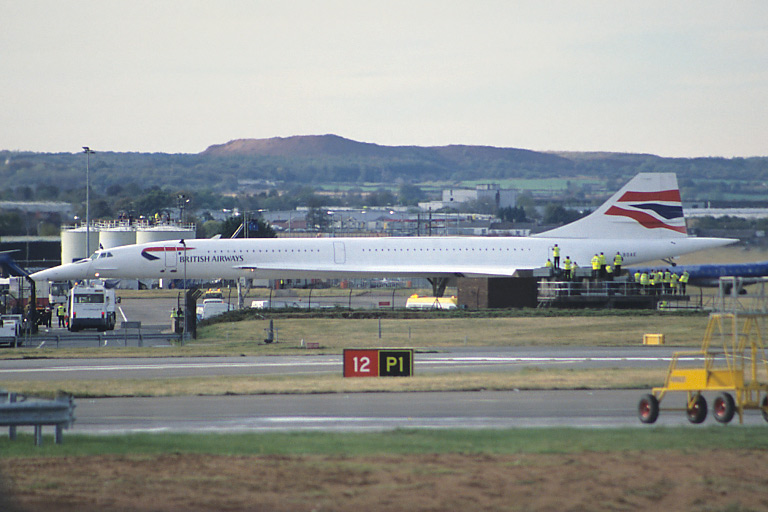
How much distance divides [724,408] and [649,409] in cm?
123

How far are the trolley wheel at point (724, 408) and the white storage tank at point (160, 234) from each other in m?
65.1

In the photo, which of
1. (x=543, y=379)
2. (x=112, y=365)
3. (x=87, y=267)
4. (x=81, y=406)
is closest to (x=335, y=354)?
(x=112, y=365)

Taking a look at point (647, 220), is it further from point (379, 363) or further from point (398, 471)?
point (398, 471)

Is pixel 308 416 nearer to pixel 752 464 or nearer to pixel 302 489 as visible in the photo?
pixel 302 489

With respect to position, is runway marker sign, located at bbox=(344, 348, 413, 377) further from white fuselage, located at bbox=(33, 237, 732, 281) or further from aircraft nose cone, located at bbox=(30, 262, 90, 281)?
aircraft nose cone, located at bbox=(30, 262, 90, 281)

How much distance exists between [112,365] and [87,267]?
25.3 meters

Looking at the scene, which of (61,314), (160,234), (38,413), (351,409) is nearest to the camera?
(38,413)

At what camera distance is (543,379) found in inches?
838

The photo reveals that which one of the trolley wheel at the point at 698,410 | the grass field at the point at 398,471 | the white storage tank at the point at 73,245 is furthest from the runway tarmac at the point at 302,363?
the white storage tank at the point at 73,245

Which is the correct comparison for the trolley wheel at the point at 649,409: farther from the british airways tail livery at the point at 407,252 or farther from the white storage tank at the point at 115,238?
the white storage tank at the point at 115,238

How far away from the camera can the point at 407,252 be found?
51.9 metres

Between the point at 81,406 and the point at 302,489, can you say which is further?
the point at 81,406

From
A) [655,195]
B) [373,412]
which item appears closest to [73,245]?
[655,195]

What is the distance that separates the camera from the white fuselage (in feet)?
165
